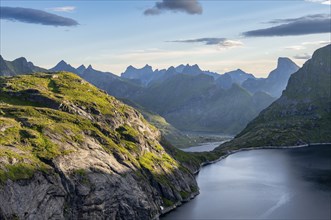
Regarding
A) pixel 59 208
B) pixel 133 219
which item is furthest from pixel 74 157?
pixel 133 219

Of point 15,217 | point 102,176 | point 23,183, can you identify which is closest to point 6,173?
point 23,183

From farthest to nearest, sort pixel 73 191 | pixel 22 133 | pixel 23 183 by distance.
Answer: pixel 22 133 < pixel 73 191 < pixel 23 183

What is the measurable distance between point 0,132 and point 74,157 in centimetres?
3621

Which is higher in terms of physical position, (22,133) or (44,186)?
(22,133)

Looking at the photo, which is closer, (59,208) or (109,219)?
(59,208)

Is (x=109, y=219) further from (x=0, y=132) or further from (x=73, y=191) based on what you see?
(x=0, y=132)

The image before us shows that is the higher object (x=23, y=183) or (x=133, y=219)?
(x=23, y=183)

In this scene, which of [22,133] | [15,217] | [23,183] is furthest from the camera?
[22,133]

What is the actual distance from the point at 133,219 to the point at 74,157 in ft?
141

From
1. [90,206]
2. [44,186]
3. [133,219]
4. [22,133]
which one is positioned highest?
[22,133]

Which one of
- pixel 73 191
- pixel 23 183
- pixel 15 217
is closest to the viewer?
pixel 15 217

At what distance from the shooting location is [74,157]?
633 ft

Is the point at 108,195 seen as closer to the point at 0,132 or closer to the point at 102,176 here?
the point at 102,176

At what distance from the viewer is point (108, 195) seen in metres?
193
